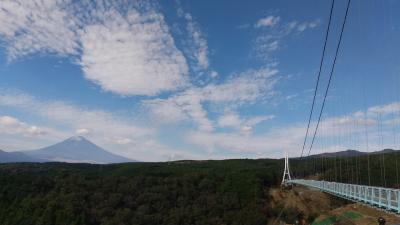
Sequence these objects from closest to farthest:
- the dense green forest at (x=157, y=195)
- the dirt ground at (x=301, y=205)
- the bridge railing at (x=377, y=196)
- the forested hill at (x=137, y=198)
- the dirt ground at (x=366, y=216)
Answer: the bridge railing at (x=377, y=196) < the dirt ground at (x=366, y=216) < the dirt ground at (x=301, y=205) < the dense green forest at (x=157, y=195) < the forested hill at (x=137, y=198)

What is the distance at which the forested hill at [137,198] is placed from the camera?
89188 millimetres

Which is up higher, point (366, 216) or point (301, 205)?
point (366, 216)

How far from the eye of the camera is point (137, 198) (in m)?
98.5

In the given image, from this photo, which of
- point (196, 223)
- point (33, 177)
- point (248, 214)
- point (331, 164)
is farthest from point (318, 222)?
point (33, 177)

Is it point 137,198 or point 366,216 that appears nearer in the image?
point 366,216

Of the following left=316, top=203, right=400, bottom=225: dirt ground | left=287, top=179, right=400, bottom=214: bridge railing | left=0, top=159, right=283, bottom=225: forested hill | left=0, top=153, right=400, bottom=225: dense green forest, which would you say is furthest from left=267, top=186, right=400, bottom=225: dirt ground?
left=287, top=179, right=400, bottom=214: bridge railing

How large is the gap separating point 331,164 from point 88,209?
6862 centimetres

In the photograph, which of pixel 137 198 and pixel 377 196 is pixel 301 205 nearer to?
pixel 137 198

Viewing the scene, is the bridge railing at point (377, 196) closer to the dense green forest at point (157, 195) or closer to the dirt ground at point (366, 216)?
the dirt ground at point (366, 216)

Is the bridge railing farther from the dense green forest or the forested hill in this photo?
the forested hill

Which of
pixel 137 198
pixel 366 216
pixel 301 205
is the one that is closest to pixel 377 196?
pixel 366 216

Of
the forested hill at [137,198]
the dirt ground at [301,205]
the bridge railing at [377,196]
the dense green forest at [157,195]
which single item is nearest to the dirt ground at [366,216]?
the dirt ground at [301,205]

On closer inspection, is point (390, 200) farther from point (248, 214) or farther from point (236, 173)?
point (236, 173)

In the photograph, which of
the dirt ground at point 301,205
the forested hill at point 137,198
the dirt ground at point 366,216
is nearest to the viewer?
the dirt ground at point 366,216
